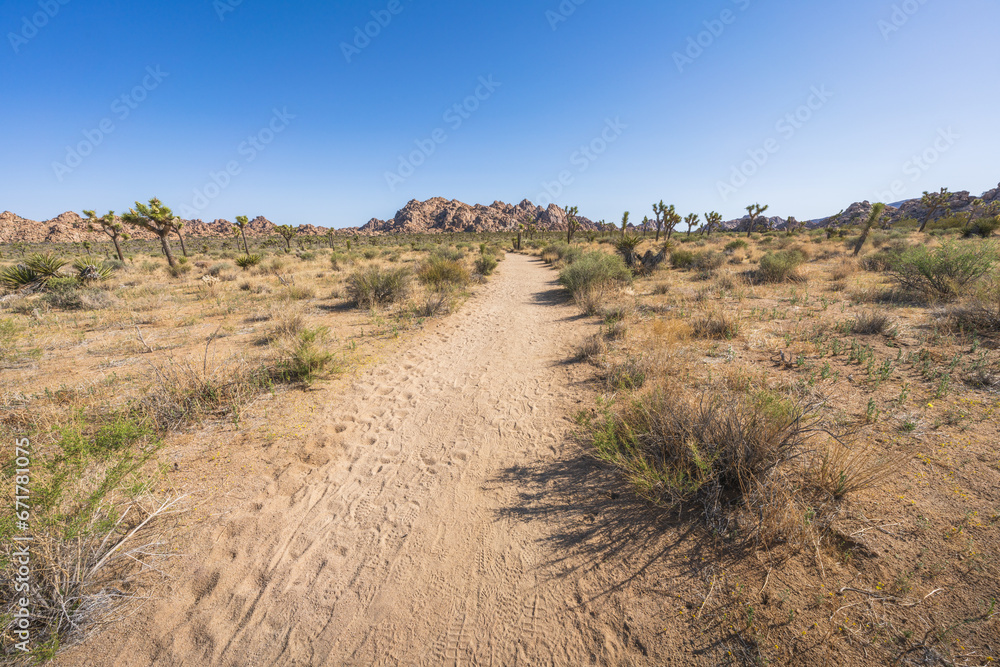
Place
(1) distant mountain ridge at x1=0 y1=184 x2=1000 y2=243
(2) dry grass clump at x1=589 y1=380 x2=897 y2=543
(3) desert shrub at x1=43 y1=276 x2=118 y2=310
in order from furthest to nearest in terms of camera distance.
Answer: (1) distant mountain ridge at x1=0 y1=184 x2=1000 y2=243
(3) desert shrub at x1=43 y1=276 x2=118 y2=310
(2) dry grass clump at x1=589 y1=380 x2=897 y2=543

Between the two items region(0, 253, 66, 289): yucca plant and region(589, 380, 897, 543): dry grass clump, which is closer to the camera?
region(589, 380, 897, 543): dry grass clump

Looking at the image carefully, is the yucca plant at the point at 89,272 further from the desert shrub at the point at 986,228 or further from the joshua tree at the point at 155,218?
the desert shrub at the point at 986,228

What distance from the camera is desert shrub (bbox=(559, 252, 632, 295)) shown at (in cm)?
1133

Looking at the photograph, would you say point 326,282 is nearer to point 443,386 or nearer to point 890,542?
point 443,386

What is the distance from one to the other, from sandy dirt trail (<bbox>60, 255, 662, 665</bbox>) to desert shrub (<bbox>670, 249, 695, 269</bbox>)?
1447 centimetres

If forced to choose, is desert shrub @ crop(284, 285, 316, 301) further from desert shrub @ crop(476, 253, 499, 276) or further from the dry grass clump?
the dry grass clump

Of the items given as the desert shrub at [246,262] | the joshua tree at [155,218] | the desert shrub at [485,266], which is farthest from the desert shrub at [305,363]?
the joshua tree at [155,218]

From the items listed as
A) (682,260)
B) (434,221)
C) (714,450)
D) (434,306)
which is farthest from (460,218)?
(714,450)

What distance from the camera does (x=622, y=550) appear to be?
8.16ft

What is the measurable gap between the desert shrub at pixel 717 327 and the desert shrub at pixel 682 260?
10302 millimetres

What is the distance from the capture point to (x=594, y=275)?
11.6m

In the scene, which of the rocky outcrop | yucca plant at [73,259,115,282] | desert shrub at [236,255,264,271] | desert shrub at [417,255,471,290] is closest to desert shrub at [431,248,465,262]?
desert shrub at [417,255,471,290]

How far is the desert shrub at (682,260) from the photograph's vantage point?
15.9 meters

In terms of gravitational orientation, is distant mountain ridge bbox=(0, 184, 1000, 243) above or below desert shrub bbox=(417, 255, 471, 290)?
above
